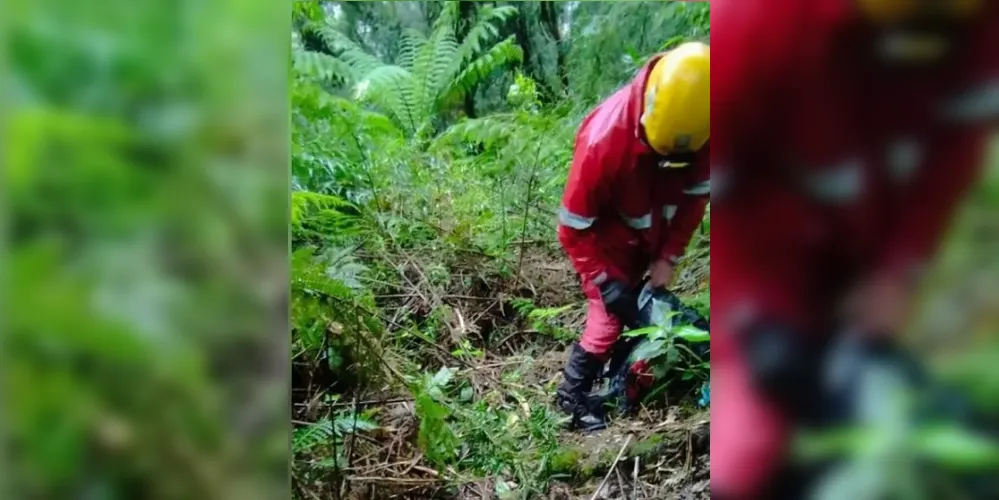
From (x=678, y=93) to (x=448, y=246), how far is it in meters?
0.52

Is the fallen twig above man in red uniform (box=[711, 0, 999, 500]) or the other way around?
the other way around

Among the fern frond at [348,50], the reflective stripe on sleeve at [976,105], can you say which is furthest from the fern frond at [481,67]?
the reflective stripe on sleeve at [976,105]

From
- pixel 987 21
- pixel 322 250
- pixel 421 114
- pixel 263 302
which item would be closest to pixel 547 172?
pixel 421 114

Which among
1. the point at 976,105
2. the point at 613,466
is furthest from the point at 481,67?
the point at 976,105

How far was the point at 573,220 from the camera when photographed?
3.70 feet

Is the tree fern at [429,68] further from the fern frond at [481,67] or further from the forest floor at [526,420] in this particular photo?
the forest floor at [526,420]

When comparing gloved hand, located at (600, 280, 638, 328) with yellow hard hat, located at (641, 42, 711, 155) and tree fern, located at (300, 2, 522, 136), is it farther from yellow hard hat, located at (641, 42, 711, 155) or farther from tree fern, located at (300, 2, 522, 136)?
tree fern, located at (300, 2, 522, 136)

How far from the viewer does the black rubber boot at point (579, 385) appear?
3.73ft

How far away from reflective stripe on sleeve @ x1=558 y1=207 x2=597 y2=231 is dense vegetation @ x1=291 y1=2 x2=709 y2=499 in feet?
0.06

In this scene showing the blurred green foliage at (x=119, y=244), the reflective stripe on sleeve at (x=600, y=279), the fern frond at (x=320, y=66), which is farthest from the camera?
the reflective stripe on sleeve at (x=600, y=279)

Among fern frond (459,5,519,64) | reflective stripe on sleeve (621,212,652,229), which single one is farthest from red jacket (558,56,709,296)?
fern frond (459,5,519,64)

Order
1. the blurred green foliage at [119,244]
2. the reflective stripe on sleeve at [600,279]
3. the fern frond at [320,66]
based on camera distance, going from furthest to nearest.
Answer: the reflective stripe on sleeve at [600,279], the fern frond at [320,66], the blurred green foliage at [119,244]

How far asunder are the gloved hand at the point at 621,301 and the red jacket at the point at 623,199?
0.02 metres

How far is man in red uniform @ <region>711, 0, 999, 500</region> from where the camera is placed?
111cm
